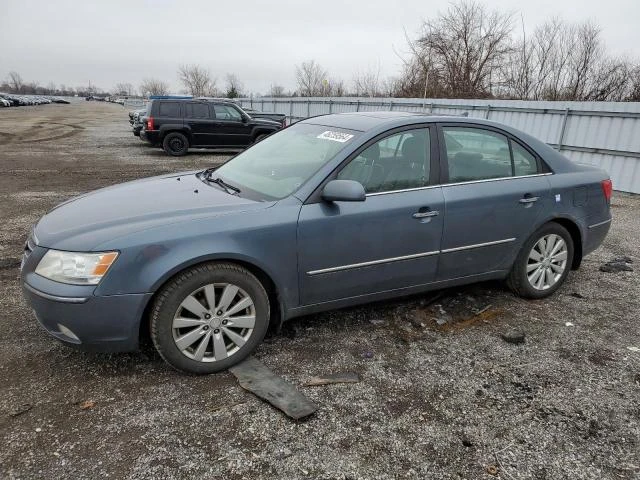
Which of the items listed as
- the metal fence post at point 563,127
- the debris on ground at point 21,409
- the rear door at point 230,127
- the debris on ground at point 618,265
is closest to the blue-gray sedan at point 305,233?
the debris on ground at point 21,409

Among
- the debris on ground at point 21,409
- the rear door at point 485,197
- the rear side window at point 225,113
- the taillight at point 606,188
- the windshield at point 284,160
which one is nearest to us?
the debris on ground at point 21,409

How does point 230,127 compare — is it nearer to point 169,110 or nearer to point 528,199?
point 169,110

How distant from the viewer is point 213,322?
2.92 meters

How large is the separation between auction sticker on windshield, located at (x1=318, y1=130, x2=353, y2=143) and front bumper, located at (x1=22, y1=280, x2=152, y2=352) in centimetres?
173

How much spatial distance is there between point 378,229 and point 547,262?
73.9 inches

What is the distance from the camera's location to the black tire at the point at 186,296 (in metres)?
2.77

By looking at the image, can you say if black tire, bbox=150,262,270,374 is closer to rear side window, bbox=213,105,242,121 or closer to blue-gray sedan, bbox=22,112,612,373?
blue-gray sedan, bbox=22,112,612,373

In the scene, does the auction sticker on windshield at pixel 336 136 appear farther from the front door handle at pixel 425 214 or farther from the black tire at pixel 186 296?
the black tire at pixel 186 296

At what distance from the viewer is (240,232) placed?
2887 millimetres

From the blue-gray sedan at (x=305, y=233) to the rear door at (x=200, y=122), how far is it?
11600 mm

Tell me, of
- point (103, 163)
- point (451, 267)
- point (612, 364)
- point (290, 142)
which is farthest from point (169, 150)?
point (612, 364)

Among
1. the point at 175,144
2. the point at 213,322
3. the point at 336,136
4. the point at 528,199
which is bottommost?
the point at 175,144

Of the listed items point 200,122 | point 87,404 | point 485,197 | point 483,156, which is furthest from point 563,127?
point 87,404

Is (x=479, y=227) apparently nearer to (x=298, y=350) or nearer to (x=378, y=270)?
(x=378, y=270)
